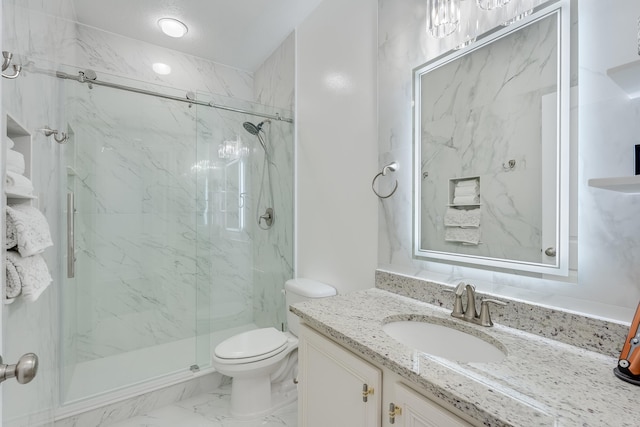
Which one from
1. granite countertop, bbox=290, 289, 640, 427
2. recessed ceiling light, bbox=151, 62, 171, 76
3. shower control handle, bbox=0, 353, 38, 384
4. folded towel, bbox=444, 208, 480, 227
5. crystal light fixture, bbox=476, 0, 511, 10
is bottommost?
granite countertop, bbox=290, 289, 640, 427

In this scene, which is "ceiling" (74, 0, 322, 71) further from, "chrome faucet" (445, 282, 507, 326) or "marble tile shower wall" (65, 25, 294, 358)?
"chrome faucet" (445, 282, 507, 326)

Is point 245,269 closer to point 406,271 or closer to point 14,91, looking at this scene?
point 406,271

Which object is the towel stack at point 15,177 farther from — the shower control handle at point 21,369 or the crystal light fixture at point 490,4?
the crystal light fixture at point 490,4

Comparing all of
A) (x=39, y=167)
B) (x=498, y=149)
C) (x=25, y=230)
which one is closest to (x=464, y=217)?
(x=498, y=149)

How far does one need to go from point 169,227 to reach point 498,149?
2496 millimetres

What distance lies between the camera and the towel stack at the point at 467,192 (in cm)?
115

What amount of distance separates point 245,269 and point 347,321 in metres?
1.82

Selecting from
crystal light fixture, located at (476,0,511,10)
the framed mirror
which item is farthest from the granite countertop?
crystal light fixture, located at (476,0,511,10)

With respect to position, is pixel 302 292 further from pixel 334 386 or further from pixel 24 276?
pixel 24 276

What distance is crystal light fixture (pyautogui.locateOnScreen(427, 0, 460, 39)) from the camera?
1.16 m

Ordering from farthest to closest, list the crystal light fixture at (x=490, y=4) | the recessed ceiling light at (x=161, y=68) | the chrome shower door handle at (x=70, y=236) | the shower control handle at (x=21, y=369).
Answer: the recessed ceiling light at (x=161, y=68)
the chrome shower door handle at (x=70, y=236)
the crystal light fixture at (x=490, y=4)
the shower control handle at (x=21, y=369)

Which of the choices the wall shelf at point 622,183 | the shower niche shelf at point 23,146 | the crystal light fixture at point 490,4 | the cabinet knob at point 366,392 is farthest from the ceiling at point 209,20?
the cabinet knob at point 366,392

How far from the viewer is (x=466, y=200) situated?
46.6 inches

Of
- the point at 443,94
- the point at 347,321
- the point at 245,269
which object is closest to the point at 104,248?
the point at 245,269
